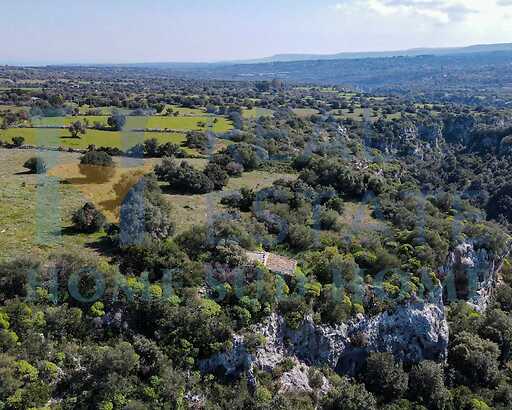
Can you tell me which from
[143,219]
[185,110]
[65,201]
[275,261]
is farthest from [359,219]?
[185,110]

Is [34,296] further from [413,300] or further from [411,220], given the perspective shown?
[411,220]

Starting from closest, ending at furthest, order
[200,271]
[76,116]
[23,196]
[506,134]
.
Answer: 1. [200,271]
2. [23,196]
3. [76,116]
4. [506,134]

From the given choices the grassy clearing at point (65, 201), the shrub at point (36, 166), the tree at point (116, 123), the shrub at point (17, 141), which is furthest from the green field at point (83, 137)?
the shrub at point (36, 166)

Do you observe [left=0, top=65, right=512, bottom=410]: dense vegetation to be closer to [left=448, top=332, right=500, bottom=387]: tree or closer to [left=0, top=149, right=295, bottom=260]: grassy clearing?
[left=448, top=332, right=500, bottom=387]: tree

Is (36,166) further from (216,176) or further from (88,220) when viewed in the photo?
(216,176)

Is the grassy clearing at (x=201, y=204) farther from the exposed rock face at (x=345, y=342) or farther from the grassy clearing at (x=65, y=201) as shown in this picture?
the exposed rock face at (x=345, y=342)

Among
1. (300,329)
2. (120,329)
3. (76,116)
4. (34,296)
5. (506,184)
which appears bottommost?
(506,184)

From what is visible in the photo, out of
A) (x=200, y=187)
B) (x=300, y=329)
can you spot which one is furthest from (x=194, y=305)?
(x=200, y=187)
